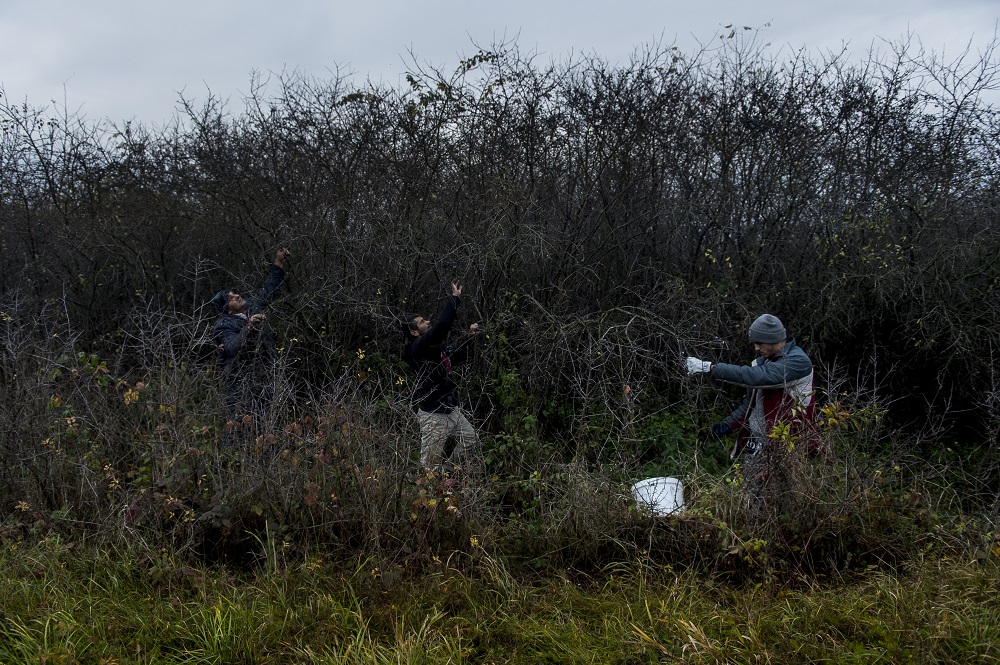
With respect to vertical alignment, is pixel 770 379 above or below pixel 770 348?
below

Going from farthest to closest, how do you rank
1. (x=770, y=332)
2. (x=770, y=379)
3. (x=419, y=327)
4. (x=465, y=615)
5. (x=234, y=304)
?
(x=234, y=304)
(x=419, y=327)
(x=770, y=332)
(x=770, y=379)
(x=465, y=615)

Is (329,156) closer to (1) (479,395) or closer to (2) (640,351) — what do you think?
(1) (479,395)

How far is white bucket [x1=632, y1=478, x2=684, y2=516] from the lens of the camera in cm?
443

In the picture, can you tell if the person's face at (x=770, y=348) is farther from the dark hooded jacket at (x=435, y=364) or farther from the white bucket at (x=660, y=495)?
the dark hooded jacket at (x=435, y=364)

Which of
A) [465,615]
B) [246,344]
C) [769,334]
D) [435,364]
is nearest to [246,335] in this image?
[246,344]

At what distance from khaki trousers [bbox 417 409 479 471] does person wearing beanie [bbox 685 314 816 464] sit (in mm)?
1688

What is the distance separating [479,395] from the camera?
20.6 feet

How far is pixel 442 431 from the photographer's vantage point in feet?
18.6

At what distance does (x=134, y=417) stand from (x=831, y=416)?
4426 millimetres

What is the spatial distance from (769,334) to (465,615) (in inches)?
100

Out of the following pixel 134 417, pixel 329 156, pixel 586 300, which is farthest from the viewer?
pixel 329 156

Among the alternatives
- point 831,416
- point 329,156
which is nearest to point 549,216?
point 329,156

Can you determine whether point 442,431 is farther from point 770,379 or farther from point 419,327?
point 770,379

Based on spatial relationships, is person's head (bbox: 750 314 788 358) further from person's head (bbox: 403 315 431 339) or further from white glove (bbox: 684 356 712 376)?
person's head (bbox: 403 315 431 339)
